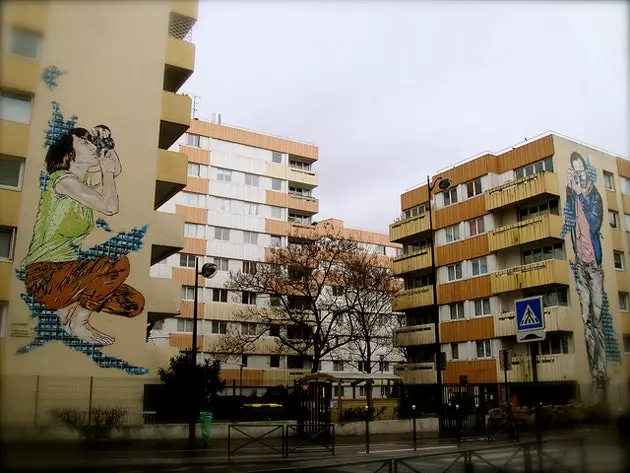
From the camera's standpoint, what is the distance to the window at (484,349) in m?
40.0

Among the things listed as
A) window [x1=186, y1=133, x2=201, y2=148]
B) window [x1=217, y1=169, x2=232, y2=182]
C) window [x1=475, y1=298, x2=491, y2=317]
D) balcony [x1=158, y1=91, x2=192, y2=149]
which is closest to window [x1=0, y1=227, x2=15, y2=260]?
balcony [x1=158, y1=91, x2=192, y2=149]

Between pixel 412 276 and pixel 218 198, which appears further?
pixel 218 198

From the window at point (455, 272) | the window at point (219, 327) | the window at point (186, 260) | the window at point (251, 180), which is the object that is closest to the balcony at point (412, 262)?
the window at point (455, 272)

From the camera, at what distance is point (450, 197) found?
4581 cm

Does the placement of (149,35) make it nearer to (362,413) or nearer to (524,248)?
(362,413)

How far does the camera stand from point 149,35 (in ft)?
20.1

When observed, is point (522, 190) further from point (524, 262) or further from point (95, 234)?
point (95, 234)

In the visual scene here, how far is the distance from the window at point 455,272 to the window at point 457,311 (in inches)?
73.8

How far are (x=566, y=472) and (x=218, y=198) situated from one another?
5136 centimetres

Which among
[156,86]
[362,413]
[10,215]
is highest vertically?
[156,86]

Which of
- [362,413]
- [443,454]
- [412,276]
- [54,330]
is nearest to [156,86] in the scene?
[54,330]

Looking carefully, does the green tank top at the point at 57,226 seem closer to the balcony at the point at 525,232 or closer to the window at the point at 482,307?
the balcony at the point at 525,232

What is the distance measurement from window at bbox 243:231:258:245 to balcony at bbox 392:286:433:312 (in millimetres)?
15737

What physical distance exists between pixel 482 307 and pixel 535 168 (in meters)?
9.67
